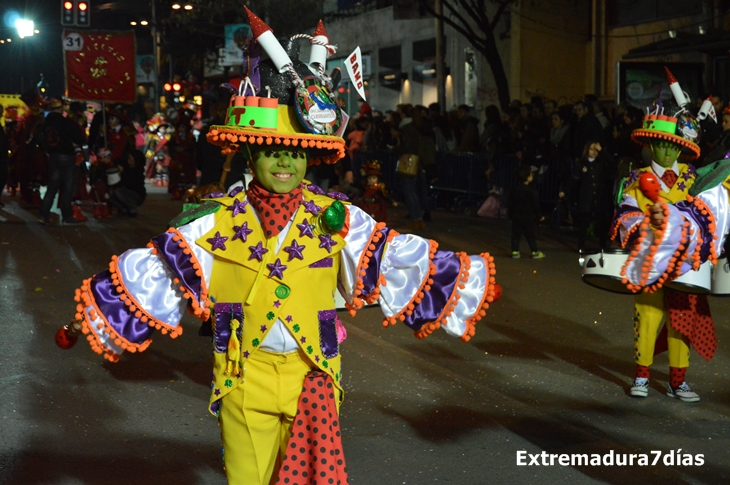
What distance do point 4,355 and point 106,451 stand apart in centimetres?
254

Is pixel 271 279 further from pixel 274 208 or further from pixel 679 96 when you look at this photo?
pixel 679 96

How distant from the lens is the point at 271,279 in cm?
370

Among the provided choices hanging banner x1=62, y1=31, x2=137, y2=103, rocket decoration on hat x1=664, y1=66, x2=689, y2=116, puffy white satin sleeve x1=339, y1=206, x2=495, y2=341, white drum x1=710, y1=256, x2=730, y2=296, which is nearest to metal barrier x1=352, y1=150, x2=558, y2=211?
hanging banner x1=62, y1=31, x2=137, y2=103

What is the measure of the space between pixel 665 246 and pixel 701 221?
0.87 ft

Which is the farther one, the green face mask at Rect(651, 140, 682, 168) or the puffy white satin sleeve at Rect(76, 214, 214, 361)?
the green face mask at Rect(651, 140, 682, 168)

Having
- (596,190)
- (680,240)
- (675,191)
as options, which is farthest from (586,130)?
(680,240)

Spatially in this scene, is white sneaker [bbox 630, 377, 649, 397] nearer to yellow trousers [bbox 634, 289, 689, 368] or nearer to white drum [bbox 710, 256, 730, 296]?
yellow trousers [bbox 634, 289, 689, 368]

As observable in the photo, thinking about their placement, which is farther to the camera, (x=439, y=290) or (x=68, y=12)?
(x=68, y=12)

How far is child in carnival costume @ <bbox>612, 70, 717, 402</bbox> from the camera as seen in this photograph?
574 centimetres

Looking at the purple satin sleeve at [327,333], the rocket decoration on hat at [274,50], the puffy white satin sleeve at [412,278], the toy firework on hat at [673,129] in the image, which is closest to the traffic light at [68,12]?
the toy firework on hat at [673,129]

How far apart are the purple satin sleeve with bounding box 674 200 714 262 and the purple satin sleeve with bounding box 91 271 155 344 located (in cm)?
324

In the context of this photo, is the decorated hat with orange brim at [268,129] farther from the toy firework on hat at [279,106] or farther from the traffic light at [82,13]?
the traffic light at [82,13]

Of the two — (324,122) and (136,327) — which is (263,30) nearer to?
(324,122)

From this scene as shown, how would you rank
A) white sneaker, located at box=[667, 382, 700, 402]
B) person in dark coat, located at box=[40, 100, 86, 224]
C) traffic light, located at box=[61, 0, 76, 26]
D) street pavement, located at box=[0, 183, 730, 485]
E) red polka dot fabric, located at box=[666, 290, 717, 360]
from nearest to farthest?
street pavement, located at box=[0, 183, 730, 485] < red polka dot fabric, located at box=[666, 290, 717, 360] < white sneaker, located at box=[667, 382, 700, 402] < person in dark coat, located at box=[40, 100, 86, 224] < traffic light, located at box=[61, 0, 76, 26]
